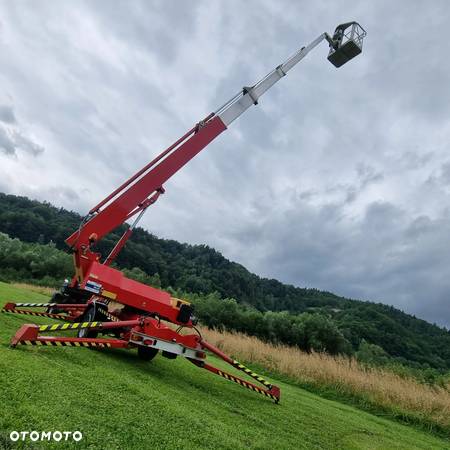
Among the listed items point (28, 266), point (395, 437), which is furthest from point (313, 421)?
point (28, 266)

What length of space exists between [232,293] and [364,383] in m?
72.7

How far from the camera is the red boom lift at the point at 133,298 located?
6199mm

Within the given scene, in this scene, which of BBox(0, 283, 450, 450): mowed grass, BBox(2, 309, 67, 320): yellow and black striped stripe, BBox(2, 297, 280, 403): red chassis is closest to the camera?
BBox(0, 283, 450, 450): mowed grass

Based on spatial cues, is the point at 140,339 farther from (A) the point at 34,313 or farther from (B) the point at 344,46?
(B) the point at 344,46

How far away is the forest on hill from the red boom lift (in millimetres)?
6667

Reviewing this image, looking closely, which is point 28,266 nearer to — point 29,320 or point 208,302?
point 208,302

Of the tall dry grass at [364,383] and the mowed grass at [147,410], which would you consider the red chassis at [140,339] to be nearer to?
the mowed grass at [147,410]

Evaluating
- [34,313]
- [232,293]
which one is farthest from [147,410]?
[232,293]

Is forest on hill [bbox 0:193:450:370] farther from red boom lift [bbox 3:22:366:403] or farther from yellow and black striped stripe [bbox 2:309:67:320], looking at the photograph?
red boom lift [bbox 3:22:366:403]

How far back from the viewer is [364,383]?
1088 cm

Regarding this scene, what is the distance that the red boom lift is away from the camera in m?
6.20

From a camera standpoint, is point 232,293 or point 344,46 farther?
point 232,293

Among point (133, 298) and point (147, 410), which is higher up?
point (133, 298)

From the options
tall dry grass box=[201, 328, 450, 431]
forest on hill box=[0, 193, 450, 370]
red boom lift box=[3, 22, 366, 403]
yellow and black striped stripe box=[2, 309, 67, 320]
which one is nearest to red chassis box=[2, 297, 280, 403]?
red boom lift box=[3, 22, 366, 403]
